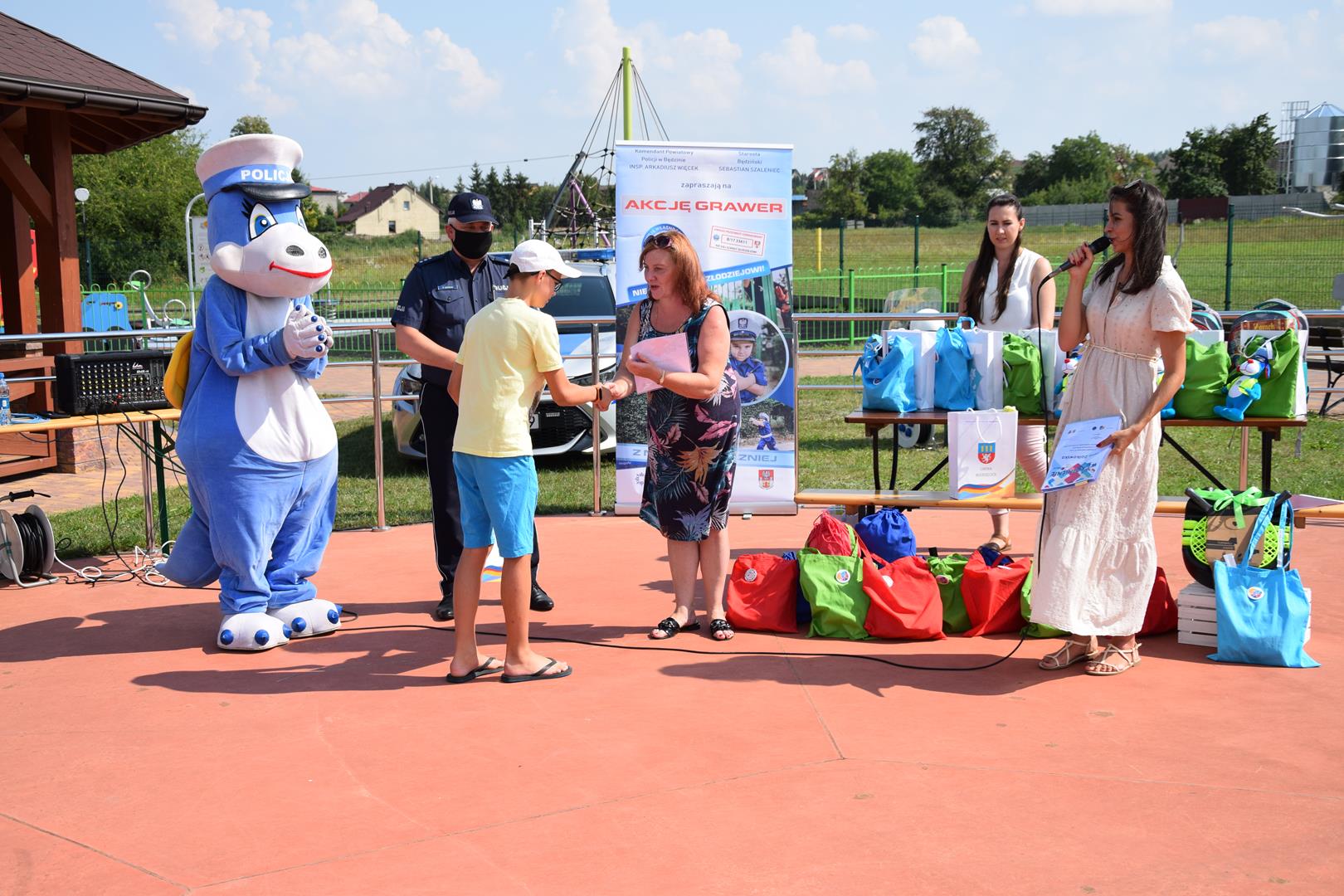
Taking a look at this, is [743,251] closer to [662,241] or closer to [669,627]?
[662,241]

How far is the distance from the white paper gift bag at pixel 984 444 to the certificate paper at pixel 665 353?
1.60 m

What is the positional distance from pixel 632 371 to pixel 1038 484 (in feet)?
8.80

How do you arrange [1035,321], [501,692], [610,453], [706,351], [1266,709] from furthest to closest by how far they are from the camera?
[610,453], [1035,321], [706,351], [501,692], [1266,709]

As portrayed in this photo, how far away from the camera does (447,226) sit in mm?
5770

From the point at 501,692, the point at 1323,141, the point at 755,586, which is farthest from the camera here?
the point at 1323,141

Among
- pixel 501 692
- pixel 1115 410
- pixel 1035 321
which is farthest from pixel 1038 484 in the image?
pixel 501 692

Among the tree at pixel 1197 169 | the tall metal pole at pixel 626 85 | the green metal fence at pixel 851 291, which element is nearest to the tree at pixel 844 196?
the tree at pixel 1197 169

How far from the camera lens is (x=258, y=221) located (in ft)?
18.1

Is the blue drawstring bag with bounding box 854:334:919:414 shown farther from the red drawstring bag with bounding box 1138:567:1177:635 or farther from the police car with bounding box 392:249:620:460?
the police car with bounding box 392:249:620:460

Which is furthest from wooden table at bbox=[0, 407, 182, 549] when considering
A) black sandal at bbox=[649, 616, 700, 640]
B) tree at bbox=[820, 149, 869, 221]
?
tree at bbox=[820, 149, 869, 221]

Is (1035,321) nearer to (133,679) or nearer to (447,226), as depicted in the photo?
(447,226)

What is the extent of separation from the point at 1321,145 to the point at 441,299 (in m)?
57.8

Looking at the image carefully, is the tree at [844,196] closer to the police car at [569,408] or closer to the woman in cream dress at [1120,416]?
the police car at [569,408]

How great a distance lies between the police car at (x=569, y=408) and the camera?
9555 millimetres
